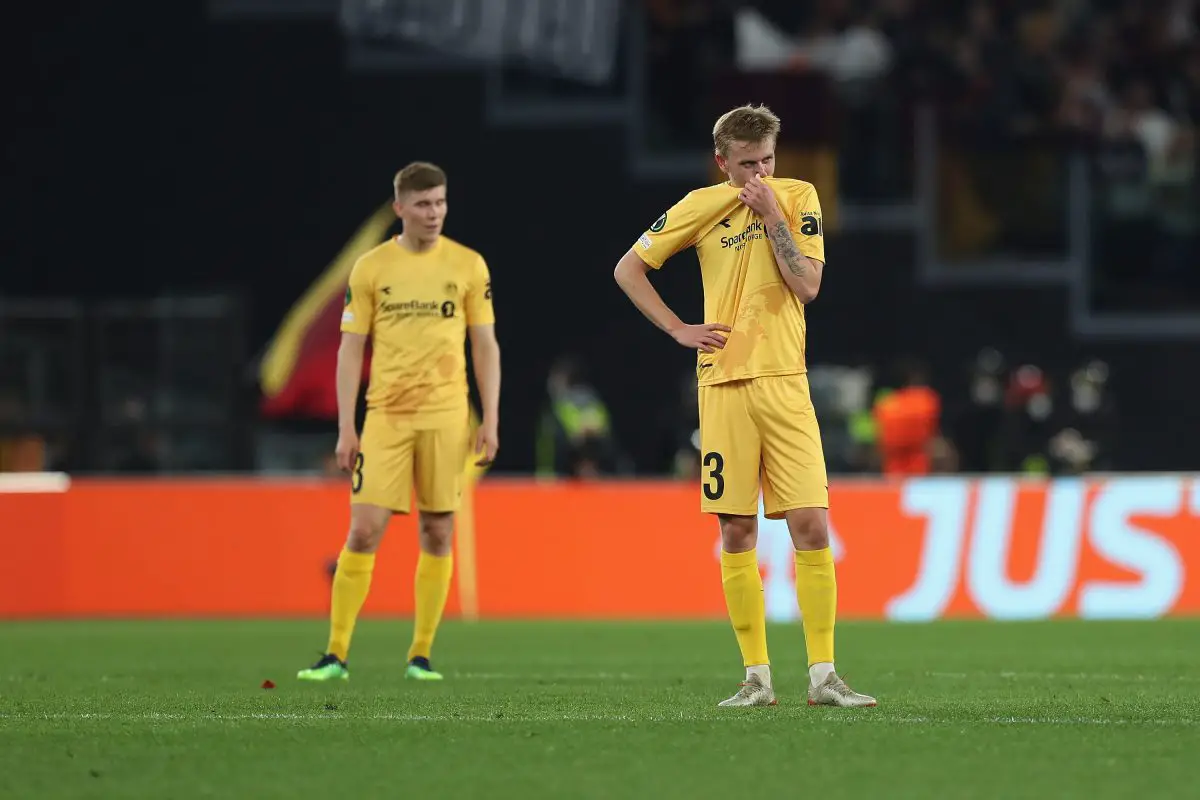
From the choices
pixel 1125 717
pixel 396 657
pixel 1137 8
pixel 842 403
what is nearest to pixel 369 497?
pixel 396 657

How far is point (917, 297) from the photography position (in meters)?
22.4

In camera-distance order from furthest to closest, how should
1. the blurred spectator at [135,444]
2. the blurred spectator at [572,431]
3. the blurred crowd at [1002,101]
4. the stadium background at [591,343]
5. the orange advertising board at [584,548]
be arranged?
the blurred crowd at [1002,101] → the blurred spectator at [572,431] → the blurred spectator at [135,444] → the orange advertising board at [584,548] → the stadium background at [591,343]

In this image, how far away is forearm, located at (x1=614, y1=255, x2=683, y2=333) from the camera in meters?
7.71

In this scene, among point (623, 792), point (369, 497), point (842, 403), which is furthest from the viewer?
point (842, 403)

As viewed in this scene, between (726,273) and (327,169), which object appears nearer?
(726,273)

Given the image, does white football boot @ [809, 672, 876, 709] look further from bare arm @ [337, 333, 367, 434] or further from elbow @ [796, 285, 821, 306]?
bare arm @ [337, 333, 367, 434]

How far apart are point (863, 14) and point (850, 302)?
10.6 ft

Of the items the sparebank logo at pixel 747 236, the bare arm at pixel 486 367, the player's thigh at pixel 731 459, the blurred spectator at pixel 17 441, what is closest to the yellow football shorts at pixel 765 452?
the player's thigh at pixel 731 459

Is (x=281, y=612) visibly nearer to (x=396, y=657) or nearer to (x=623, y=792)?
(x=396, y=657)

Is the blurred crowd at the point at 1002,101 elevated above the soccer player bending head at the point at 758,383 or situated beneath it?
elevated above

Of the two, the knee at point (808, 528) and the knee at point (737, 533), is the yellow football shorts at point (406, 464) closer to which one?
the knee at point (737, 533)

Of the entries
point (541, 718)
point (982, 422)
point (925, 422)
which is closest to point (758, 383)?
point (541, 718)

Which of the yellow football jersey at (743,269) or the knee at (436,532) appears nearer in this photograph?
the yellow football jersey at (743,269)

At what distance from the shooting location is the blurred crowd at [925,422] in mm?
19969
